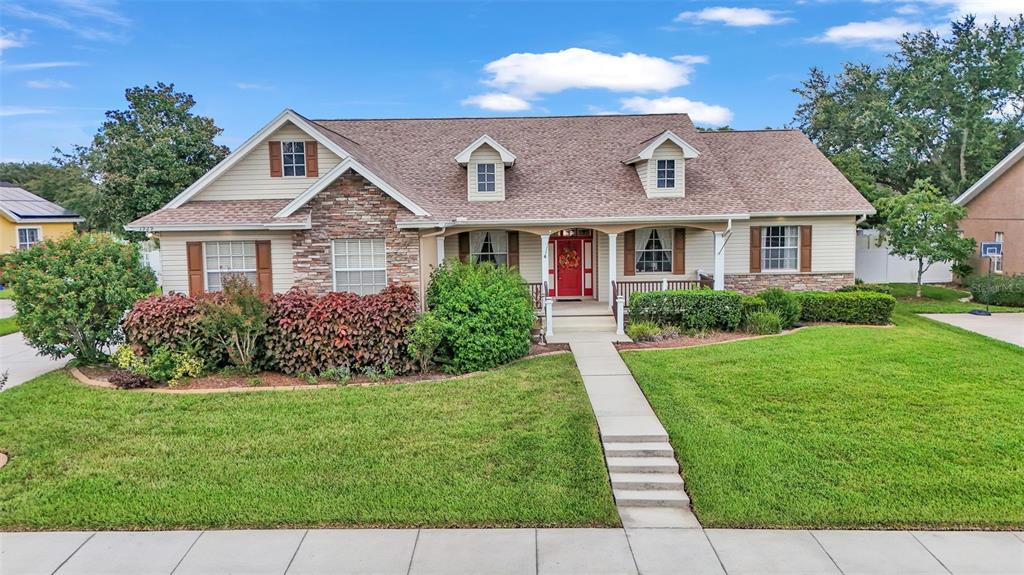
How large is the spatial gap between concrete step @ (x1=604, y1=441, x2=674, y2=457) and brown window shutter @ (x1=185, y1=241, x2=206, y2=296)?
11929 millimetres

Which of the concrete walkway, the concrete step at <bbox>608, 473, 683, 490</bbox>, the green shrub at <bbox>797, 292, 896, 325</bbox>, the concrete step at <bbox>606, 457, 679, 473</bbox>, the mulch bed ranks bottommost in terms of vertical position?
the concrete walkway

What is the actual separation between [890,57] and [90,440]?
39.4 m

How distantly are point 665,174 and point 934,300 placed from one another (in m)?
10.7

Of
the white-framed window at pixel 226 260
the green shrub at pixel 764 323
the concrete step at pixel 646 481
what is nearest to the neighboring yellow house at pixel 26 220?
the white-framed window at pixel 226 260

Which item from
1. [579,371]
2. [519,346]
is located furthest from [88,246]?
[579,371]

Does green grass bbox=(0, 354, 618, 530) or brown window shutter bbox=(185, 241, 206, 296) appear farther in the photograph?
brown window shutter bbox=(185, 241, 206, 296)

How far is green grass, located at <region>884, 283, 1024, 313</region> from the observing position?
20.0 m

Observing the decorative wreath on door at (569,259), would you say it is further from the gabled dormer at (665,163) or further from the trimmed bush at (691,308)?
the trimmed bush at (691,308)

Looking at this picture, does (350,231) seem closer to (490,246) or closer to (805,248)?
(490,246)

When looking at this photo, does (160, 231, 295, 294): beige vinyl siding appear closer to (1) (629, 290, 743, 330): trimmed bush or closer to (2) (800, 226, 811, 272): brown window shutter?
(1) (629, 290, 743, 330): trimmed bush

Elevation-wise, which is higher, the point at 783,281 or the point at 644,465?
the point at 783,281

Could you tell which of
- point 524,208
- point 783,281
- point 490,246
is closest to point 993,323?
point 783,281

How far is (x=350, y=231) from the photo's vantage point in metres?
14.7

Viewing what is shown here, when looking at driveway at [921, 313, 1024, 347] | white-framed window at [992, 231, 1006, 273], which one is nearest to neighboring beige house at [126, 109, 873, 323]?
driveway at [921, 313, 1024, 347]
